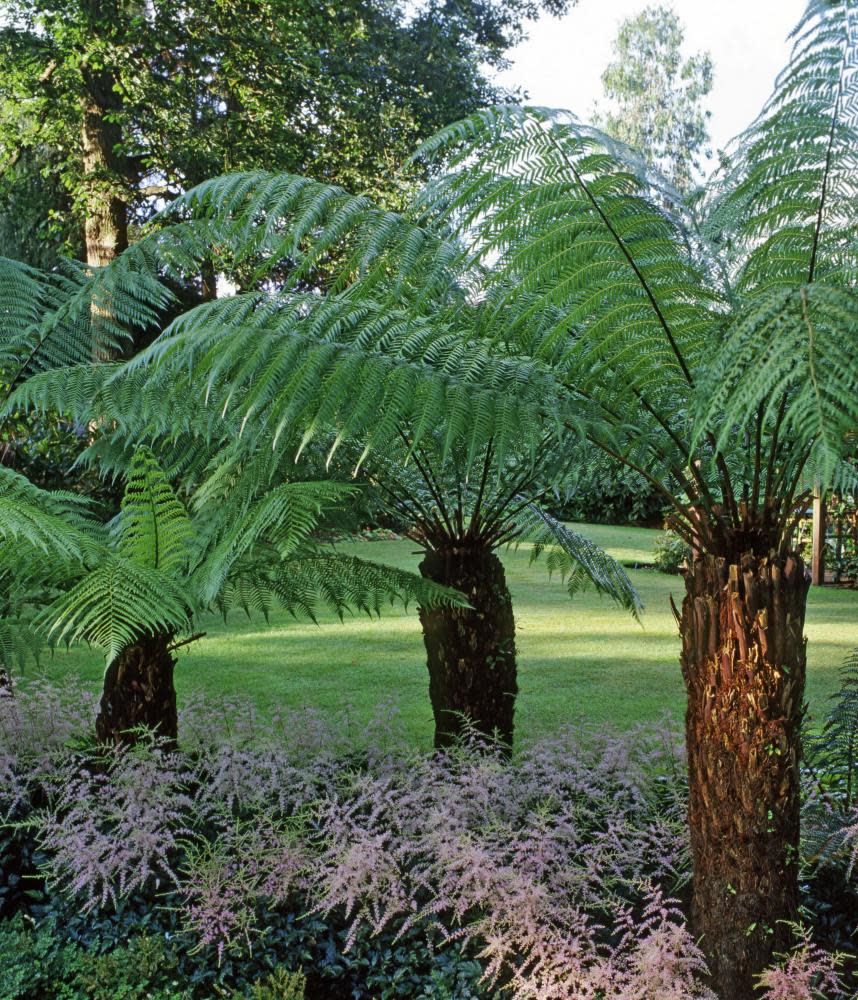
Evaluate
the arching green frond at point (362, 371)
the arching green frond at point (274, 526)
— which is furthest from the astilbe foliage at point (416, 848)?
the arching green frond at point (362, 371)

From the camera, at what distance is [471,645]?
323cm

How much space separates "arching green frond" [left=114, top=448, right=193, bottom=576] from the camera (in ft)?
9.26

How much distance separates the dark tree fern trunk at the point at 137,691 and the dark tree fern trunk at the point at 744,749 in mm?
1662

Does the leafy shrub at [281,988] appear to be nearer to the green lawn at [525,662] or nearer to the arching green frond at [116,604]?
the arching green frond at [116,604]

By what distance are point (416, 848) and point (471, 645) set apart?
948 mm

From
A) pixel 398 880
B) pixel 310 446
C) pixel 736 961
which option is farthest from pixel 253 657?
pixel 736 961

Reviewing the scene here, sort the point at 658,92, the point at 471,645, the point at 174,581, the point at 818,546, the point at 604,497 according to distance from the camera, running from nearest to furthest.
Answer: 1. the point at 174,581
2. the point at 471,645
3. the point at 818,546
4. the point at 604,497
5. the point at 658,92

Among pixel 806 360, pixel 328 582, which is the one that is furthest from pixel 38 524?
pixel 806 360

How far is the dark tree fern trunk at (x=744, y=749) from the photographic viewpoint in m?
2.01

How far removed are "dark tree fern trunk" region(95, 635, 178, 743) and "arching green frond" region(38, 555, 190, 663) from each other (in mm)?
383

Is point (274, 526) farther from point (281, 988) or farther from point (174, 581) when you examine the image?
point (281, 988)

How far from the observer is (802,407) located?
1.68 m

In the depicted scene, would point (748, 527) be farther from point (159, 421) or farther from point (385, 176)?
point (385, 176)

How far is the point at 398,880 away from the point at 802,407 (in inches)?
58.8
